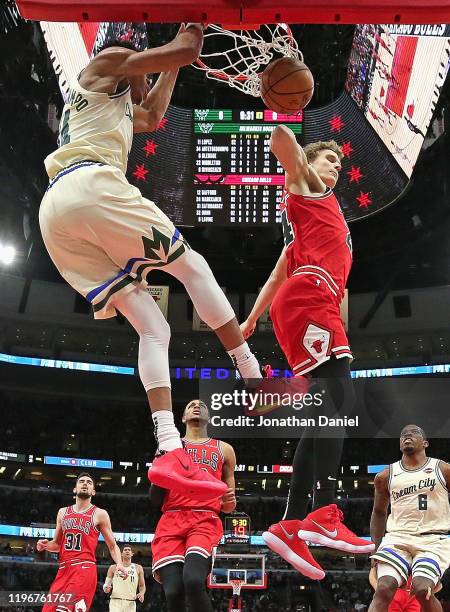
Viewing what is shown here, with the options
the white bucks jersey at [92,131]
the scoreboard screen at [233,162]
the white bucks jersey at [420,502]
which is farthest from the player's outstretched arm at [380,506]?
the scoreboard screen at [233,162]

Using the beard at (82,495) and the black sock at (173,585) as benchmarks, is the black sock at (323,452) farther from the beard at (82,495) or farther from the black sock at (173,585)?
the beard at (82,495)

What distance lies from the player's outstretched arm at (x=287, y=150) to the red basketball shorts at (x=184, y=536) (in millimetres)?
2892

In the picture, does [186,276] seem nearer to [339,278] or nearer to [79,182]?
[79,182]

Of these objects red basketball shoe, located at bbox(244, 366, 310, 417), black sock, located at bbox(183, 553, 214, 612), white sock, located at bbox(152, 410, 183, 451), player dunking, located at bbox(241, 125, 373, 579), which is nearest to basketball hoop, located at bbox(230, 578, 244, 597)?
black sock, located at bbox(183, 553, 214, 612)

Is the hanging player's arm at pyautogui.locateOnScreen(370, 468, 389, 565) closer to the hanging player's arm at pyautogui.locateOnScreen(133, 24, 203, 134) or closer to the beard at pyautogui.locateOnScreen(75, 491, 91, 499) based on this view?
the beard at pyautogui.locateOnScreen(75, 491, 91, 499)

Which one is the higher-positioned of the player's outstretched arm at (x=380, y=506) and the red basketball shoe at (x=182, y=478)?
the player's outstretched arm at (x=380, y=506)

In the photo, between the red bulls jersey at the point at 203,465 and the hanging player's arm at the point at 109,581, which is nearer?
the red bulls jersey at the point at 203,465

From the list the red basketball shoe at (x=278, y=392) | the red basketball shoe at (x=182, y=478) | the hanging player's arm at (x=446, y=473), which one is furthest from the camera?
the hanging player's arm at (x=446, y=473)

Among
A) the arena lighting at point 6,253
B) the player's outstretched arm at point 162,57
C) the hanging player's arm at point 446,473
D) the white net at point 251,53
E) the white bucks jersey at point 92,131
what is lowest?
the hanging player's arm at point 446,473

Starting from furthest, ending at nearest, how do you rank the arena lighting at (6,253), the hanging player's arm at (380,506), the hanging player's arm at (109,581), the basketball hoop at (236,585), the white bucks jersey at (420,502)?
1. the arena lighting at (6,253)
2. the basketball hoop at (236,585)
3. the hanging player's arm at (109,581)
4. the hanging player's arm at (380,506)
5. the white bucks jersey at (420,502)

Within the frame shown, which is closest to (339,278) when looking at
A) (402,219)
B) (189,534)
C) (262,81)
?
(262,81)

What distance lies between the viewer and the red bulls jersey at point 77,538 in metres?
9.48

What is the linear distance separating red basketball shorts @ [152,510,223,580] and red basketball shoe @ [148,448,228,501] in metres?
2.56

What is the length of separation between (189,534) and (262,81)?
3541mm
